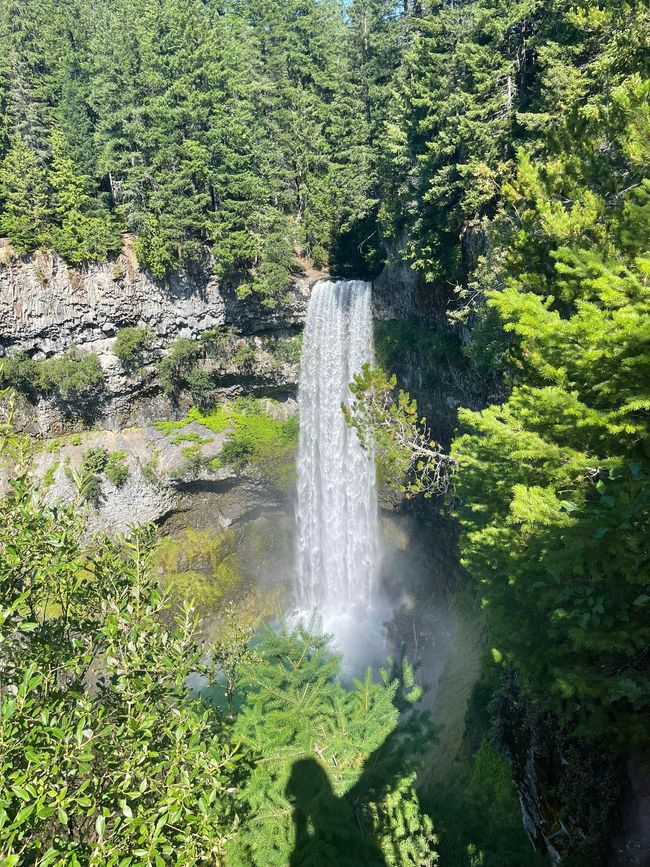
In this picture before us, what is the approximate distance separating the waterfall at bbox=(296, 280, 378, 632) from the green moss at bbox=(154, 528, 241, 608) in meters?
4.84

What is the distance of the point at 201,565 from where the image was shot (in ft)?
98.0

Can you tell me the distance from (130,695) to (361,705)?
388 centimetres

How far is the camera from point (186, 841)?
4.30m

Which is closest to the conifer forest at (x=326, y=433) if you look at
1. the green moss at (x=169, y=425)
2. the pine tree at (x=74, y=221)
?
the pine tree at (x=74, y=221)

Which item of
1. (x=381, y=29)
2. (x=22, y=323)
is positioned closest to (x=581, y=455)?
(x=22, y=323)

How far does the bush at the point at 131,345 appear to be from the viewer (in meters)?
28.4

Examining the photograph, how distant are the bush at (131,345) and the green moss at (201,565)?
11.0m

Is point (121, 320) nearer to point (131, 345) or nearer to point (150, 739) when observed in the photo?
point (131, 345)

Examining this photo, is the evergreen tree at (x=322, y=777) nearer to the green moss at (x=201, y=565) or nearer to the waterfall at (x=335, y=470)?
the waterfall at (x=335, y=470)

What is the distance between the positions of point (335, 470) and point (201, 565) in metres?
10.3

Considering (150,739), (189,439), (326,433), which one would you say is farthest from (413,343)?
(150,739)

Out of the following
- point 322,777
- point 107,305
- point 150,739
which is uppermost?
point 107,305

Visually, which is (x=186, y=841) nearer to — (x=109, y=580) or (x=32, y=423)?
(x=109, y=580)

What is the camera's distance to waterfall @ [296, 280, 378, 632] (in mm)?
26891
